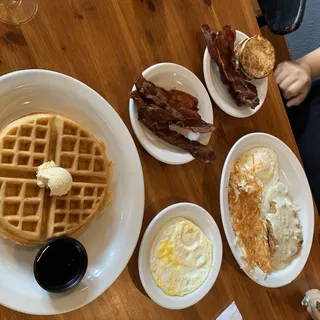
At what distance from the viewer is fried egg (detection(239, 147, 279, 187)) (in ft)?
6.27

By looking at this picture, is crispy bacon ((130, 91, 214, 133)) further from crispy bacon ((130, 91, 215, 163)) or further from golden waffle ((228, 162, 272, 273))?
golden waffle ((228, 162, 272, 273))

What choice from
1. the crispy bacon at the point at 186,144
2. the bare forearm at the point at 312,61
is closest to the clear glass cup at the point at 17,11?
the crispy bacon at the point at 186,144

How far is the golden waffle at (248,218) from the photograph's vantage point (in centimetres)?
185

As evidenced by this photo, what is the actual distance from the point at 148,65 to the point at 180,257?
0.74 m

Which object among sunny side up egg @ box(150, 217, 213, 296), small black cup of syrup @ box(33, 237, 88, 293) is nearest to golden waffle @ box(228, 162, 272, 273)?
sunny side up egg @ box(150, 217, 213, 296)

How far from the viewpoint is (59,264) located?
4.63 feet

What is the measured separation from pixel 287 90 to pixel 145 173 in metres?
0.88

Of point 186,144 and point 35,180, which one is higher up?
point 35,180

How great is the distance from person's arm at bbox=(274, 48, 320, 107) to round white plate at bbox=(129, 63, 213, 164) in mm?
564

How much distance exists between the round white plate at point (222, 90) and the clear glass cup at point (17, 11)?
2.18ft

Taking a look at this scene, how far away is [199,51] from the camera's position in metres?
1.80

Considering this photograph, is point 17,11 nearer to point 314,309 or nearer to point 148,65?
point 148,65

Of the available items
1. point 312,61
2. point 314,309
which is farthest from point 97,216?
point 312,61

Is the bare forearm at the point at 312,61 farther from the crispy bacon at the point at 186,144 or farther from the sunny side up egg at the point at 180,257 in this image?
the sunny side up egg at the point at 180,257
